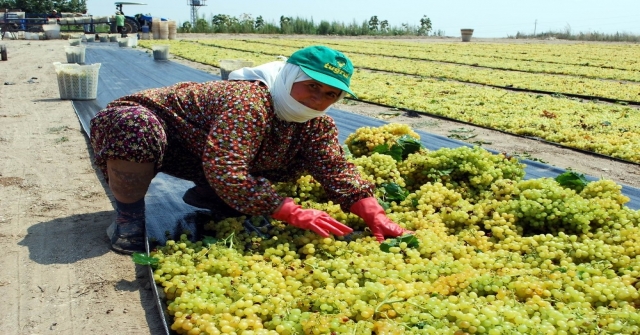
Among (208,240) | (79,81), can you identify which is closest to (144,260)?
(208,240)

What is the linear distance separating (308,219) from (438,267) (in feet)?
2.18

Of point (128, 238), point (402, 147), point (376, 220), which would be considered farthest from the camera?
point (402, 147)

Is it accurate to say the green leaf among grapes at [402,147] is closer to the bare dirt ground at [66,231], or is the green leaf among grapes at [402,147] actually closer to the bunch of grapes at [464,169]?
the bunch of grapes at [464,169]

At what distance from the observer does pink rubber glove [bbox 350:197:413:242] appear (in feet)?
10.2

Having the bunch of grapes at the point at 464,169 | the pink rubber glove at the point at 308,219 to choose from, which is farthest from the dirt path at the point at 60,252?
the bunch of grapes at the point at 464,169

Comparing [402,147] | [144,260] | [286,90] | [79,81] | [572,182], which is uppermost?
[286,90]

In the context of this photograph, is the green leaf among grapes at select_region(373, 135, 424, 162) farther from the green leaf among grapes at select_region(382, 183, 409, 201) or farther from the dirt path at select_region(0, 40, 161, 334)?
the dirt path at select_region(0, 40, 161, 334)

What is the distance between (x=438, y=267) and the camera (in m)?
2.65

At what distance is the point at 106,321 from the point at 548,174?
3612 millimetres

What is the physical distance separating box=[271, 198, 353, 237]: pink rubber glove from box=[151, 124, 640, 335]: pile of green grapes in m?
0.08

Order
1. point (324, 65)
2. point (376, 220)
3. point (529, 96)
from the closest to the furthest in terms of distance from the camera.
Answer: point (324, 65)
point (376, 220)
point (529, 96)

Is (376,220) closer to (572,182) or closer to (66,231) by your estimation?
(572,182)

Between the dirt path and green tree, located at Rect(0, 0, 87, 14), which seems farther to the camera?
green tree, located at Rect(0, 0, 87, 14)

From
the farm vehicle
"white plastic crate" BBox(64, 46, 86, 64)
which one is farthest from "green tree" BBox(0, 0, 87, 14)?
"white plastic crate" BBox(64, 46, 86, 64)
